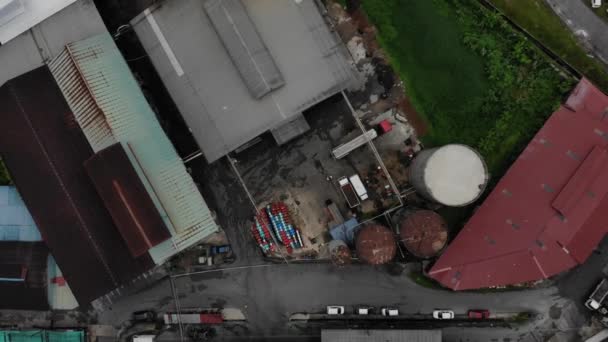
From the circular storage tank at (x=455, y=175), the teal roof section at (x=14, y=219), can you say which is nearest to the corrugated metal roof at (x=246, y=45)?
the circular storage tank at (x=455, y=175)

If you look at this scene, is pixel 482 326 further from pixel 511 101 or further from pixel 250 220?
pixel 250 220

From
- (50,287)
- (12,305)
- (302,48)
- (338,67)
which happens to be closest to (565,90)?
(338,67)

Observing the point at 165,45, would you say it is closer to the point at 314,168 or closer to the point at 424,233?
the point at 314,168

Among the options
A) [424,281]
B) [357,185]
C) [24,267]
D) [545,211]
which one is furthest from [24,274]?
[545,211]

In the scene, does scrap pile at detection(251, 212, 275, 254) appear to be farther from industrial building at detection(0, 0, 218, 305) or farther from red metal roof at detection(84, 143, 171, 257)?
red metal roof at detection(84, 143, 171, 257)

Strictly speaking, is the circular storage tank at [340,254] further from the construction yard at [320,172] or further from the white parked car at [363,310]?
the white parked car at [363,310]
